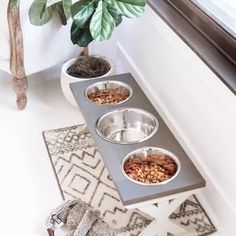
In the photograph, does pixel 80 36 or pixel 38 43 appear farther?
pixel 38 43

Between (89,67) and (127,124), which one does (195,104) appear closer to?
(127,124)

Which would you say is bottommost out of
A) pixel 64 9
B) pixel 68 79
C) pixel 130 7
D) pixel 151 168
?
pixel 151 168

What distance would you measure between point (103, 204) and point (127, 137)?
284mm

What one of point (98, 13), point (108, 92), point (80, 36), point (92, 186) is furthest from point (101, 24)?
point (92, 186)

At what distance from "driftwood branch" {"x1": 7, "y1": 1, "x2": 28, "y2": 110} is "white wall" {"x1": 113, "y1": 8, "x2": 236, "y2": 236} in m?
0.53

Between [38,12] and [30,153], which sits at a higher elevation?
Result: [38,12]

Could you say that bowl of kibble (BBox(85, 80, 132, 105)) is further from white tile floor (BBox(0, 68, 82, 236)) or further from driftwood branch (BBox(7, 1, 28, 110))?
driftwood branch (BBox(7, 1, 28, 110))

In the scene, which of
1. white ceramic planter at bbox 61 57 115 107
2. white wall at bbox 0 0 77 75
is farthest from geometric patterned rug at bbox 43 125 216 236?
white wall at bbox 0 0 77 75

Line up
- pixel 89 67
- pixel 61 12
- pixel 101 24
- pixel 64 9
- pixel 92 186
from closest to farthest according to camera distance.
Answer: pixel 101 24 < pixel 92 186 < pixel 64 9 < pixel 61 12 < pixel 89 67

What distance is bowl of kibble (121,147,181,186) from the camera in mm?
1442

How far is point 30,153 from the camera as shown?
6.18 ft

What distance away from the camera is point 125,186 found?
4.45 feet

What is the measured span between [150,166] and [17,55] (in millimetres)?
841

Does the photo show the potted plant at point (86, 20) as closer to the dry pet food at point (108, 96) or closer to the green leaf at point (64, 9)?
the green leaf at point (64, 9)
